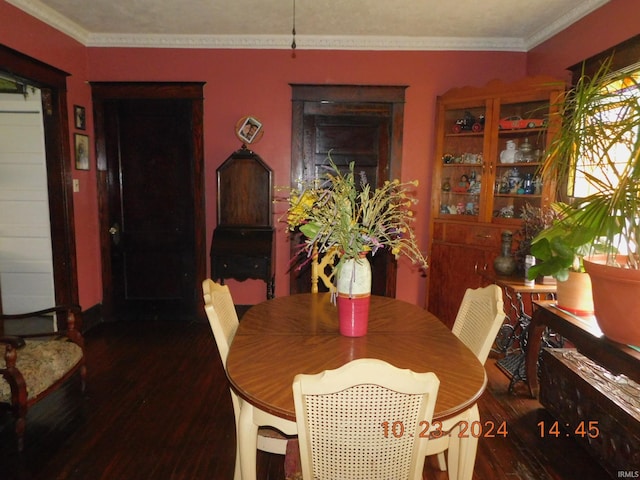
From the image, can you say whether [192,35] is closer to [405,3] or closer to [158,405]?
Result: [405,3]

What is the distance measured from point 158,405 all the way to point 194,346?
0.97 metres

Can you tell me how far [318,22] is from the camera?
3.54 m

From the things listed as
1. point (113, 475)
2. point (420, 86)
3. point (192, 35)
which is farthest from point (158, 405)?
point (420, 86)

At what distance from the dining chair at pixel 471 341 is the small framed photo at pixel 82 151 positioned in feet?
11.8

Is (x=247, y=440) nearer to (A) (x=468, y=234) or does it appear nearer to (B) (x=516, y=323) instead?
(B) (x=516, y=323)

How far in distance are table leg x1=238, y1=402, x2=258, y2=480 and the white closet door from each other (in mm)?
3205

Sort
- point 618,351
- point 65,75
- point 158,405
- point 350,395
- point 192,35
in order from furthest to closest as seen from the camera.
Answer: point 192,35
point 65,75
point 158,405
point 618,351
point 350,395

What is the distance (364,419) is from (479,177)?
3184 millimetres

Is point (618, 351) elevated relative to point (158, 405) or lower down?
elevated

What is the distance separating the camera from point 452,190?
13.0 feet

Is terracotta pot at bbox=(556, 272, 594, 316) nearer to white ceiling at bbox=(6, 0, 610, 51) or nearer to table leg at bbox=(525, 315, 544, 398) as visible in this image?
table leg at bbox=(525, 315, 544, 398)

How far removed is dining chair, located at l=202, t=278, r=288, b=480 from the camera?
174cm

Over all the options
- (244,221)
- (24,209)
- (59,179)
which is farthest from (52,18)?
(244,221)

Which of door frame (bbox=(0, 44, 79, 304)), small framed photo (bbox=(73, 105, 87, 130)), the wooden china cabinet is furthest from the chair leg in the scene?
the wooden china cabinet
